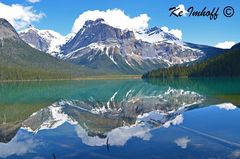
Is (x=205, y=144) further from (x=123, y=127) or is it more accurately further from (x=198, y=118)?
(x=198, y=118)

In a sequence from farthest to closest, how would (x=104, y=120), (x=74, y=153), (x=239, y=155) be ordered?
(x=104, y=120), (x=74, y=153), (x=239, y=155)

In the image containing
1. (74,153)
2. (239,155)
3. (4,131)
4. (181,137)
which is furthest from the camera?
(4,131)

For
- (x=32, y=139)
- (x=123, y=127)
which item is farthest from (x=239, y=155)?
(x=32, y=139)

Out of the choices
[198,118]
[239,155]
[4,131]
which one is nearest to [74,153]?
[239,155]

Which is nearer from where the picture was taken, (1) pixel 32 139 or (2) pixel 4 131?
(1) pixel 32 139

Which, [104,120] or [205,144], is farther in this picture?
[104,120]

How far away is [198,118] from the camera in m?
43.3

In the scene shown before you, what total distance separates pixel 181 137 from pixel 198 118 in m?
12.6

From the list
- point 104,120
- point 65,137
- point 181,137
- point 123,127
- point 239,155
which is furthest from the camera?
point 104,120

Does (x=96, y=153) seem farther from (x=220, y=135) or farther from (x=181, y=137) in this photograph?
(x=220, y=135)

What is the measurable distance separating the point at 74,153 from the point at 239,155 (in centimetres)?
1127

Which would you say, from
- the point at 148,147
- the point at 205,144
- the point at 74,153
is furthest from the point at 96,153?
the point at 205,144

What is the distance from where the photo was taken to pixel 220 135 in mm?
31688

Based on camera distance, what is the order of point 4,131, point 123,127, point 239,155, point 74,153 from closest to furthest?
point 239,155 < point 74,153 < point 123,127 < point 4,131
